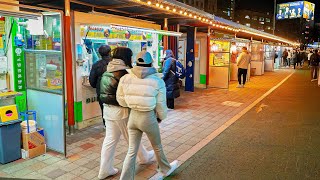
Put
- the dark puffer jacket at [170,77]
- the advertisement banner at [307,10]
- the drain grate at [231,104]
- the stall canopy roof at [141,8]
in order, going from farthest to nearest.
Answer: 1. the advertisement banner at [307,10]
2. the drain grate at [231,104]
3. the dark puffer jacket at [170,77]
4. the stall canopy roof at [141,8]

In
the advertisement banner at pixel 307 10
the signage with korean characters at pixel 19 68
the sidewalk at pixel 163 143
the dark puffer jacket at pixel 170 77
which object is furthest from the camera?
the advertisement banner at pixel 307 10

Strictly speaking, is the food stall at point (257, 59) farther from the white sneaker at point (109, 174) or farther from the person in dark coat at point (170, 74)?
the white sneaker at point (109, 174)

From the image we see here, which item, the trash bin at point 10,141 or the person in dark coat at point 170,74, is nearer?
the trash bin at point 10,141

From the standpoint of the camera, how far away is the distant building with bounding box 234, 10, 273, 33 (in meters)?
93.6

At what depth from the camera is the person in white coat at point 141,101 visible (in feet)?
11.7

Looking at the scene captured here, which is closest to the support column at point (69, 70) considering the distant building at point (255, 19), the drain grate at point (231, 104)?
the drain grate at point (231, 104)

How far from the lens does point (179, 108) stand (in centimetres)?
889

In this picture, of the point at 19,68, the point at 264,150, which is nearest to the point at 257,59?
the point at 264,150

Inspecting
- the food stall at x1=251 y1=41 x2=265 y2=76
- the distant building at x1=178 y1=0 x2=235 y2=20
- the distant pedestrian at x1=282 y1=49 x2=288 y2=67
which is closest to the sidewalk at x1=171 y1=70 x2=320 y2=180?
the food stall at x1=251 y1=41 x2=265 y2=76

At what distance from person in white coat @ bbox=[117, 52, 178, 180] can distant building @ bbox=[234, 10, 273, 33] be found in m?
90.4

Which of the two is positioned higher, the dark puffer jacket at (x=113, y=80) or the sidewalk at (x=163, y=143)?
the dark puffer jacket at (x=113, y=80)

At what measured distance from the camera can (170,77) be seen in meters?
8.24

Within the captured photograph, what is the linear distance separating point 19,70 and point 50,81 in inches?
28.9

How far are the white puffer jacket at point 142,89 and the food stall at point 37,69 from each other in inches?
60.3
